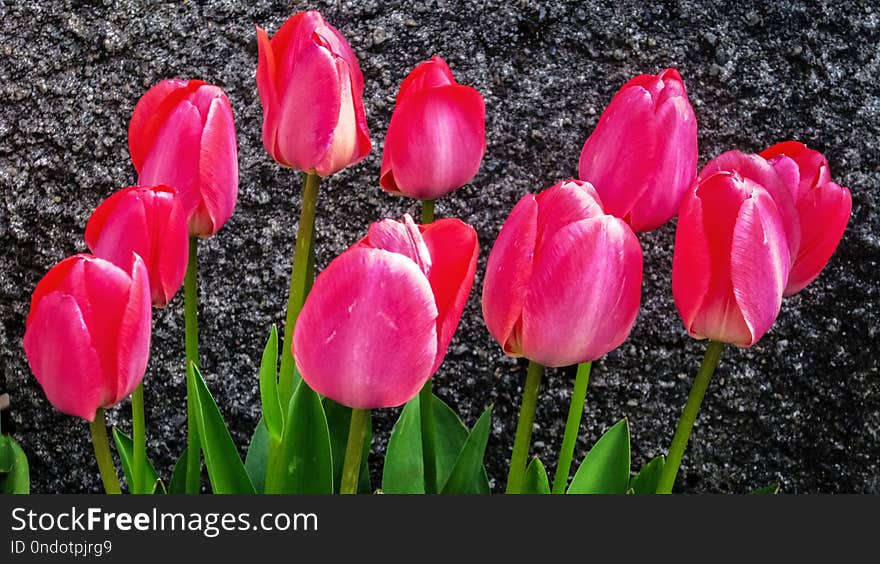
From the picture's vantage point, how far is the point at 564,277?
1.99ft

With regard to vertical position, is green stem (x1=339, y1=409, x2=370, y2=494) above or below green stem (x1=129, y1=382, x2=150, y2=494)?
above

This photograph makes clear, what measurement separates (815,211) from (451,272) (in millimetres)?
298

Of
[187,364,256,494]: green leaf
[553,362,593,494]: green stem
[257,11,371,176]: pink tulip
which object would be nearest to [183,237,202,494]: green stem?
[187,364,256,494]: green leaf

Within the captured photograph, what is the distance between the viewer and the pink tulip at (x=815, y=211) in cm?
69

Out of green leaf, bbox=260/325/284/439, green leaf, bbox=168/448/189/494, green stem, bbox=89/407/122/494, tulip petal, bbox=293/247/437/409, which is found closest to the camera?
tulip petal, bbox=293/247/437/409

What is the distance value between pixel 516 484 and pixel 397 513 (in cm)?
13

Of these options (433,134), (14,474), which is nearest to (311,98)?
(433,134)

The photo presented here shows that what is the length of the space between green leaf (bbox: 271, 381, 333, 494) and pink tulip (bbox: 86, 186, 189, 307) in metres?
0.18

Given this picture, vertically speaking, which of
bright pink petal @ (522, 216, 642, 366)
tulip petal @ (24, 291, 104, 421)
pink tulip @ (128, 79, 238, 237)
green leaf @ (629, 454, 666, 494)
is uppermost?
pink tulip @ (128, 79, 238, 237)

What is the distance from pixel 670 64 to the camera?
1.25 metres

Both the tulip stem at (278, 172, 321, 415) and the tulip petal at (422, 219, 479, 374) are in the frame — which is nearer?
the tulip petal at (422, 219, 479, 374)

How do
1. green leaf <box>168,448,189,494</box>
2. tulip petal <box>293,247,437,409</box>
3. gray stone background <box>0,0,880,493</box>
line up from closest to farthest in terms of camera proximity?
1. tulip petal <box>293,247,437,409</box>
2. green leaf <box>168,448,189,494</box>
3. gray stone background <box>0,0,880,493</box>

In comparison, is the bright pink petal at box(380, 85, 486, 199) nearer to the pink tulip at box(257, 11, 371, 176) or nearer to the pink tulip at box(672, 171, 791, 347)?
the pink tulip at box(257, 11, 371, 176)

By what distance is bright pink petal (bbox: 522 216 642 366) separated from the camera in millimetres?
600
